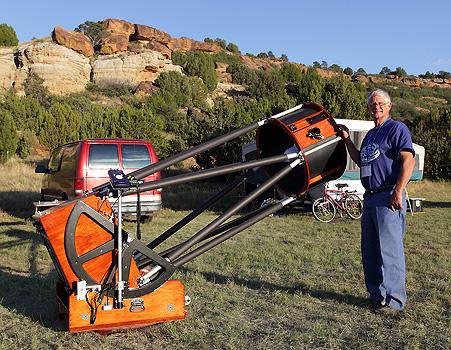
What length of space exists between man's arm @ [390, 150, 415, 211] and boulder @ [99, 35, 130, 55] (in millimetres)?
62078

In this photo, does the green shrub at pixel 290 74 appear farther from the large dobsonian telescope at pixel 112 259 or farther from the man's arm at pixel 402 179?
the large dobsonian telescope at pixel 112 259

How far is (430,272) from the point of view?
15.8 feet

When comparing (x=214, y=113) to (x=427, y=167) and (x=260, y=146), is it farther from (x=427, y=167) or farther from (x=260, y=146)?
(x=260, y=146)

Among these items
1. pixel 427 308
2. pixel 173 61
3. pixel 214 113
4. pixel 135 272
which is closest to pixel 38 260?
pixel 135 272

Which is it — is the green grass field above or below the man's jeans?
below

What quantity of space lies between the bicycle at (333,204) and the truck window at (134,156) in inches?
175

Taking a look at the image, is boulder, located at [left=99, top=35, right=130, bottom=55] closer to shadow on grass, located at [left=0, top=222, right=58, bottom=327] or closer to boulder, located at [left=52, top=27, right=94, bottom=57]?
boulder, located at [left=52, top=27, right=94, bottom=57]

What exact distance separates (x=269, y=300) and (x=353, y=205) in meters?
7.40

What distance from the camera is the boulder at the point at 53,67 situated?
49.0 meters

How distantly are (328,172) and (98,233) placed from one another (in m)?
2.02

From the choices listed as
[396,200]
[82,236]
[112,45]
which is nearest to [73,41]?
[112,45]

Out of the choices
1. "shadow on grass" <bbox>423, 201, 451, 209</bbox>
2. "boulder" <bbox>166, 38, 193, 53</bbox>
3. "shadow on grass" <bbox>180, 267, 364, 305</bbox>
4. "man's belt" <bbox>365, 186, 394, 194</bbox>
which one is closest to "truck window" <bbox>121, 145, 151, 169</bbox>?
"shadow on grass" <bbox>180, 267, 364, 305</bbox>

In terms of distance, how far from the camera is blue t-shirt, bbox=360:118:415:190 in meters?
3.42

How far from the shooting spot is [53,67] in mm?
50000
